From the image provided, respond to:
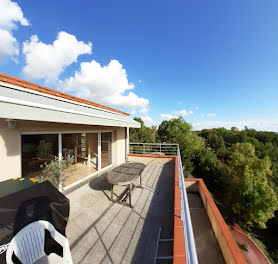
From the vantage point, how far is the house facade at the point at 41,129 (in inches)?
100

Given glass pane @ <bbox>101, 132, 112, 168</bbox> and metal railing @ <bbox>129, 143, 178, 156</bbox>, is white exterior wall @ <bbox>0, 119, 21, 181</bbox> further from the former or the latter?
metal railing @ <bbox>129, 143, 178, 156</bbox>

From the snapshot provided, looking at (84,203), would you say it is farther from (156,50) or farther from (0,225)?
(156,50)

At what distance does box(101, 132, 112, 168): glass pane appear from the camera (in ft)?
23.0

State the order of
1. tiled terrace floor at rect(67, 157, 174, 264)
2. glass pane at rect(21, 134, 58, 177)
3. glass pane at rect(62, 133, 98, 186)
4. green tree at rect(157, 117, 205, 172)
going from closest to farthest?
tiled terrace floor at rect(67, 157, 174, 264) < glass pane at rect(21, 134, 58, 177) < glass pane at rect(62, 133, 98, 186) < green tree at rect(157, 117, 205, 172)

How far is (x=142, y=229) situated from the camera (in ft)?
10.4

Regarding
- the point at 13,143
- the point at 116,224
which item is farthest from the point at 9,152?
the point at 116,224

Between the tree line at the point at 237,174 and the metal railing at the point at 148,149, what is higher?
the metal railing at the point at 148,149

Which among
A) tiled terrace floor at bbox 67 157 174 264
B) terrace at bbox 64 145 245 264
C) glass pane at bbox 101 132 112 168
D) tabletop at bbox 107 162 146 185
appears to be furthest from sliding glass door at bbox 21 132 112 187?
tabletop at bbox 107 162 146 185

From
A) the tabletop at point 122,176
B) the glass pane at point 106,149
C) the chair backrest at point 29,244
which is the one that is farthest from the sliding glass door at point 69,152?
the chair backrest at point 29,244

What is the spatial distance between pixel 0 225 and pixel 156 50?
58.6ft

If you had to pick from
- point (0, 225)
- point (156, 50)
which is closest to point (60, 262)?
point (0, 225)

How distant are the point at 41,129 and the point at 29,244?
306cm

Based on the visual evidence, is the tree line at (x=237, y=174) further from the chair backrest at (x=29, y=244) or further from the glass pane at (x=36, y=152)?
the chair backrest at (x=29, y=244)

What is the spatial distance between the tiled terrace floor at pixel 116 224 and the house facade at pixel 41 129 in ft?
4.48
